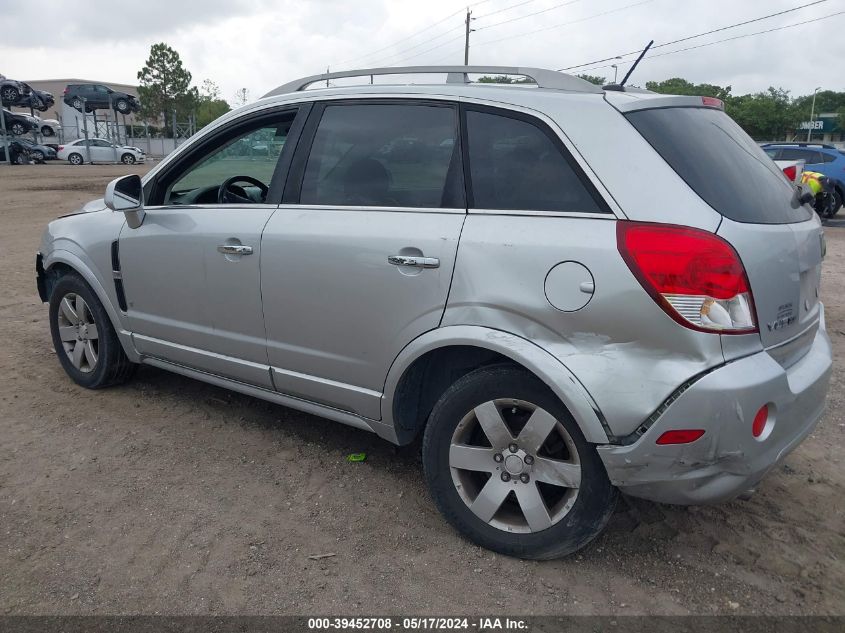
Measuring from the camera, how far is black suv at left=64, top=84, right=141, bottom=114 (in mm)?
34875

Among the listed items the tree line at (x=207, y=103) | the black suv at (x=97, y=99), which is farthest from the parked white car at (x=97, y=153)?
the tree line at (x=207, y=103)

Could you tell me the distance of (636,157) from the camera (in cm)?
248

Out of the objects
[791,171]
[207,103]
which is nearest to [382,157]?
[791,171]

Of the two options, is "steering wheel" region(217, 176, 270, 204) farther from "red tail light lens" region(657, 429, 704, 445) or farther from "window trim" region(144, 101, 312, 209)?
"red tail light lens" region(657, 429, 704, 445)

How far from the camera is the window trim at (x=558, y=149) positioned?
2.50 meters

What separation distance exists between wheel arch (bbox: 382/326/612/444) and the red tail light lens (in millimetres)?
182

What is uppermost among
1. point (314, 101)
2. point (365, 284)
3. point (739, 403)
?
point (314, 101)

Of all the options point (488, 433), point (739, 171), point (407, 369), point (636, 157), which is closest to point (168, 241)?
point (407, 369)

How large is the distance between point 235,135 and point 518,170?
175 cm

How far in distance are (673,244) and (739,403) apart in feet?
1.85

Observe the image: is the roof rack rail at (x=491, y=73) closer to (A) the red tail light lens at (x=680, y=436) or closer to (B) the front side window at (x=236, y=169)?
(B) the front side window at (x=236, y=169)

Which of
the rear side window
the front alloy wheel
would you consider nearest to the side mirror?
the front alloy wheel

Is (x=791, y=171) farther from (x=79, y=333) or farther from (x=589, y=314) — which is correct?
(x=79, y=333)

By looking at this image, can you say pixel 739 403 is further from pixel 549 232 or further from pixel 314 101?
pixel 314 101
